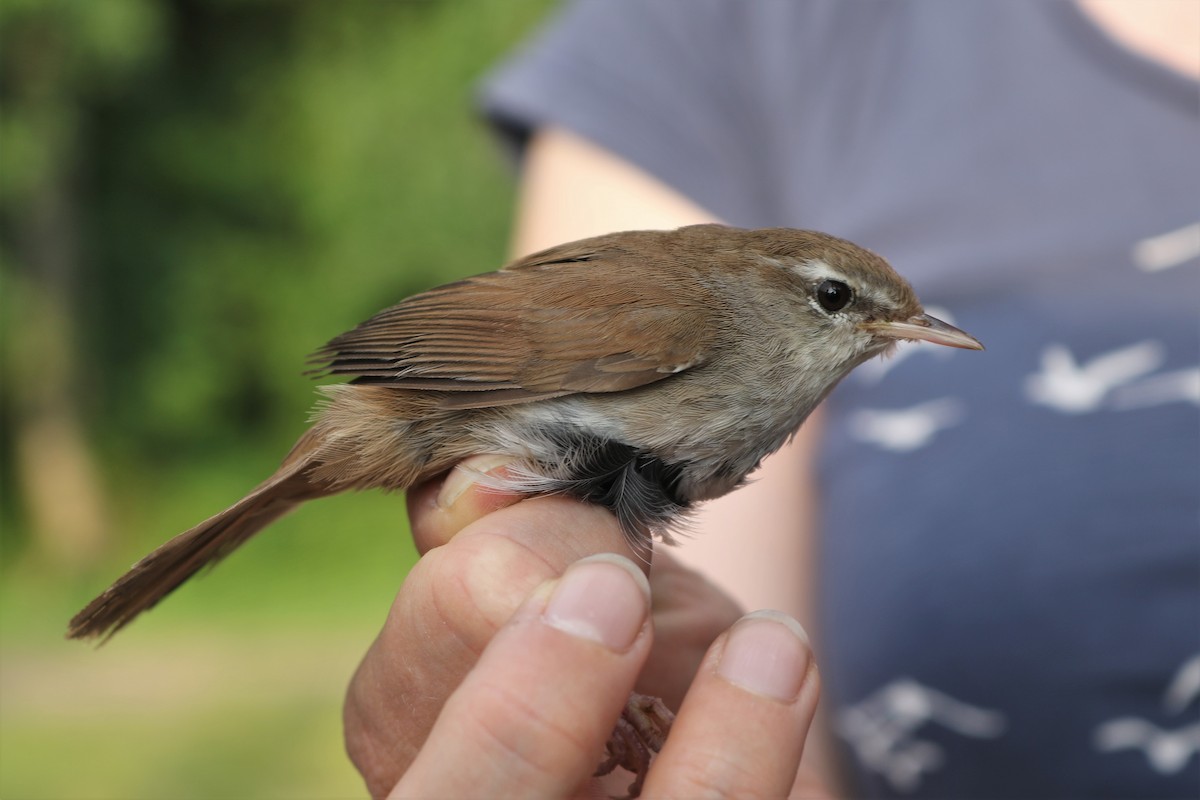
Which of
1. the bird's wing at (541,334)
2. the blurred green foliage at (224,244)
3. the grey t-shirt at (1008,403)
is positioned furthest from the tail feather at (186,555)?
the blurred green foliage at (224,244)

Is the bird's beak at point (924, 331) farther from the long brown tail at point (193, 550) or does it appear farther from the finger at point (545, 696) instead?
the long brown tail at point (193, 550)

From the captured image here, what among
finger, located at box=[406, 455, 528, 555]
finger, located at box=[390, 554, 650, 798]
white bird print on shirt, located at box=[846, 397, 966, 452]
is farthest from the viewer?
white bird print on shirt, located at box=[846, 397, 966, 452]

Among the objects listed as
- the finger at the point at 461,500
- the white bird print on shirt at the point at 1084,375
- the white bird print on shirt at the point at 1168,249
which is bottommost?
the finger at the point at 461,500

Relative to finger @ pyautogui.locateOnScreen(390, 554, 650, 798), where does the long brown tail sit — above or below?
below

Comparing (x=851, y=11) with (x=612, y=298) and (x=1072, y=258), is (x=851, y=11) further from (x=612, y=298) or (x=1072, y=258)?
(x=612, y=298)

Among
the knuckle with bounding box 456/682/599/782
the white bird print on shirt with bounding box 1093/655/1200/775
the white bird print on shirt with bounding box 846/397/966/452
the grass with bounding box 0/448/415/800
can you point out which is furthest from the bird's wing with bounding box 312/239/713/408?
the grass with bounding box 0/448/415/800

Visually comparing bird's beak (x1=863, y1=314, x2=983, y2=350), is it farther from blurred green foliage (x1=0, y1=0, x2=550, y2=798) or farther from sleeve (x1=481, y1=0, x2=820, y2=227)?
blurred green foliage (x1=0, y1=0, x2=550, y2=798)
